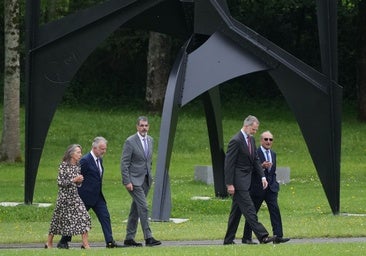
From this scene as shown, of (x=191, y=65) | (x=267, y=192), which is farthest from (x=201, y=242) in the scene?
(x=191, y=65)

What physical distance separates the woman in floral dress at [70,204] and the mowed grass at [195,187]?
1.09 metres

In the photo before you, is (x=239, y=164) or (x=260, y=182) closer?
(x=239, y=164)

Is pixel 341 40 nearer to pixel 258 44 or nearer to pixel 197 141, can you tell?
pixel 197 141

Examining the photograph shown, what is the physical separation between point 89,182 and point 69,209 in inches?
26.8

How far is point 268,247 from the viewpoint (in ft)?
51.4

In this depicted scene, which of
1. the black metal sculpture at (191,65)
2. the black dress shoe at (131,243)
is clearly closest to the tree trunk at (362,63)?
the black metal sculpture at (191,65)

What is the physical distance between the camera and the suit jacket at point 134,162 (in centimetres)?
1775

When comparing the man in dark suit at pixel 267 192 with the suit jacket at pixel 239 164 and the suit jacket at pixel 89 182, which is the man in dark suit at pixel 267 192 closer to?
the suit jacket at pixel 239 164

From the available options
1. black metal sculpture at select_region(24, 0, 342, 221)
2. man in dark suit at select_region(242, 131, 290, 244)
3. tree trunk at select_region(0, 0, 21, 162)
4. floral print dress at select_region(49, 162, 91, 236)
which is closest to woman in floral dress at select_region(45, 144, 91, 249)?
floral print dress at select_region(49, 162, 91, 236)

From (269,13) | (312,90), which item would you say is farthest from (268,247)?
(269,13)

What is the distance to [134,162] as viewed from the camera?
17.9 meters

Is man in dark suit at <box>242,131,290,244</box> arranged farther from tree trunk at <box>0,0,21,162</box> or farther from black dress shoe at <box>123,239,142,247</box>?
tree trunk at <box>0,0,21,162</box>

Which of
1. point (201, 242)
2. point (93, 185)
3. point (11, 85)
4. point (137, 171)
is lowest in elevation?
point (201, 242)

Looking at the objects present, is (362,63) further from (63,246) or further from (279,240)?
(63,246)
